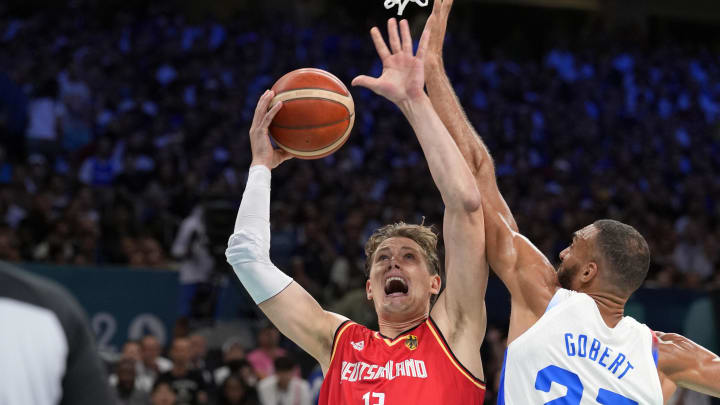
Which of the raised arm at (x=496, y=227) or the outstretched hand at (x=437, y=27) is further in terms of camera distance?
the outstretched hand at (x=437, y=27)

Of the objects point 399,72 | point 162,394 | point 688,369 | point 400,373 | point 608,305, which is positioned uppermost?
point 399,72

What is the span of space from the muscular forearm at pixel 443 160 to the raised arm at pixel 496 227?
0.89 feet

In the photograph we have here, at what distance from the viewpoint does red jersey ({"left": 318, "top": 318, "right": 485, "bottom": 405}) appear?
132 inches

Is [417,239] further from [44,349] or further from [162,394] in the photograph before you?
[162,394]

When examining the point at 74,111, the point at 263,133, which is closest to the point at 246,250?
the point at 263,133

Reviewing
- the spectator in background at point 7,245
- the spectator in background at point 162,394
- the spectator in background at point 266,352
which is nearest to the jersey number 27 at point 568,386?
the spectator in background at point 162,394

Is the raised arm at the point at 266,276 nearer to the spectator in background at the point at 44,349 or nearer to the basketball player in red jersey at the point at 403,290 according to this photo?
the basketball player in red jersey at the point at 403,290

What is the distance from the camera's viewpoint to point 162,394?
801 centimetres

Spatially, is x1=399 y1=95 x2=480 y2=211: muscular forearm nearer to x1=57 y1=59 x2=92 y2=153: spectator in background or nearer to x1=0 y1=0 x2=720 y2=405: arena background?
x1=0 y1=0 x2=720 y2=405: arena background

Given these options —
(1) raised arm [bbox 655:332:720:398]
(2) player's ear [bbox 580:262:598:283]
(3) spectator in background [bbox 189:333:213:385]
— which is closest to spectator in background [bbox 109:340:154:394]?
(3) spectator in background [bbox 189:333:213:385]

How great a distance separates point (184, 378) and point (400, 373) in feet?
17.3

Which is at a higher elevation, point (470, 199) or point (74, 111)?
point (74, 111)

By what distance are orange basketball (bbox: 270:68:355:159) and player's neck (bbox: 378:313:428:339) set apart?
0.81 metres

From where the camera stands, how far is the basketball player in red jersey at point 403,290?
3.35 metres
